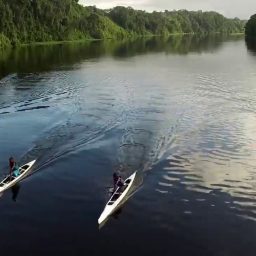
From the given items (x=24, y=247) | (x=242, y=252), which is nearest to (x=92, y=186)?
(x=24, y=247)

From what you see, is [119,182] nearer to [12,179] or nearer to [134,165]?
[134,165]

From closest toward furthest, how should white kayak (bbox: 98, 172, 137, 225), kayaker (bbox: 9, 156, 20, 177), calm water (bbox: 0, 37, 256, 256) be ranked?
1. calm water (bbox: 0, 37, 256, 256)
2. white kayak (bbox: 98, 172, 137, 225)
3. kayaker (bbox: 9, 156, 20, 177)

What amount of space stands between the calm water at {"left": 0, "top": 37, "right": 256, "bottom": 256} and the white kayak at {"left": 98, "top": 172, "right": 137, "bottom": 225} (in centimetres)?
73

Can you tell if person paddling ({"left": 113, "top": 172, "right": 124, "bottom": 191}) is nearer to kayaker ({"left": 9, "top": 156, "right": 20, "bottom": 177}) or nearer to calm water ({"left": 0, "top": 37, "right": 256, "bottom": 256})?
calm water ({"left": 0, "top": 37, "right": 256, "bottom": 256})

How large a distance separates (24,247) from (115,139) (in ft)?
88.0

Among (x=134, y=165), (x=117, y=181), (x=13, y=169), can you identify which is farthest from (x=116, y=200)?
(x=13, y=169)

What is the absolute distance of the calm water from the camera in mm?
34156

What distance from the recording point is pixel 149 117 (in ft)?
226

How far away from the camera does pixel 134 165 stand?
48844 mm

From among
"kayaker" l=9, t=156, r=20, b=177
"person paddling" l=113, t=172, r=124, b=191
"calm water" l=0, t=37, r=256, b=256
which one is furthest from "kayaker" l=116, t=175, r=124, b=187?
"kayaker" l=9, t=156, r=20, b=177

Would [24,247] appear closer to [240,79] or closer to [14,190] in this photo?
[14,190]

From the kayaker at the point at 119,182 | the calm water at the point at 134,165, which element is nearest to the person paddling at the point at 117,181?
the kayaker at the point at 119,182

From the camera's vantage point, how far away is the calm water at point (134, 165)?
112 ft

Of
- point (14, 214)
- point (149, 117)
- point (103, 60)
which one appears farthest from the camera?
point (103, 60)
